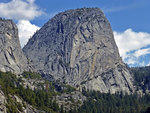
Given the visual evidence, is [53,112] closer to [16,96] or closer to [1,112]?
[16,96]

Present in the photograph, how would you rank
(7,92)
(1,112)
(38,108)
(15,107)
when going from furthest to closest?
(38,108) → (7,92) → (15,107) → (1,112)

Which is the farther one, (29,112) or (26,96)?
(26,96)

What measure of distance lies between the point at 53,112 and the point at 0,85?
37.8m

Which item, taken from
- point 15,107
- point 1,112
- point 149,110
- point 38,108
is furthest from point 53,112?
point 149,110

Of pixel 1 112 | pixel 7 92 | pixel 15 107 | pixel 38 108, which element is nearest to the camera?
pixel 1 112

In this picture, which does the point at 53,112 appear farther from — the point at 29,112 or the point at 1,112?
the point at 1,112

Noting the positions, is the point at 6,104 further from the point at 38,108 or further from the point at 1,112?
the point at 38,108

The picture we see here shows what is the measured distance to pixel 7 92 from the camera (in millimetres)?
174500

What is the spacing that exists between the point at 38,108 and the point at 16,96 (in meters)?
18.0

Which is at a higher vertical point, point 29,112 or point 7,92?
point 7,92

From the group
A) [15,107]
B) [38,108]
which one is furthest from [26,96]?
[15,107]

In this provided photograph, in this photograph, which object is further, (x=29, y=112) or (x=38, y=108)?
(x=38, y=108)

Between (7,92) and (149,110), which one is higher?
(7,92)

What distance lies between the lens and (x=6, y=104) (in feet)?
522
